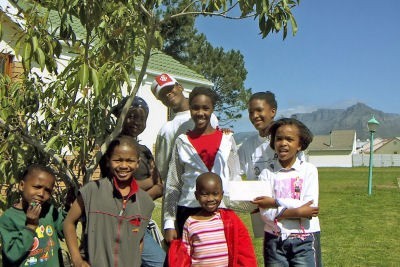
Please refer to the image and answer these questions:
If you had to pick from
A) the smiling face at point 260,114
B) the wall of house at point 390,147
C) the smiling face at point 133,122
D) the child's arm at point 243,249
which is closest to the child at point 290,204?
the child's arm at point 243,249

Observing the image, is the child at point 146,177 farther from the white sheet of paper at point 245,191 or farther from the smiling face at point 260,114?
the smiling face at point 260,114

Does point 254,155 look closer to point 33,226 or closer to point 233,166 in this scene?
point 233,166

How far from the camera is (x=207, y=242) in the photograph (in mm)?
3689

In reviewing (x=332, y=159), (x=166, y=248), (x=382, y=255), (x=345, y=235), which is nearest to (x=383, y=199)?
(x=345, y=235)

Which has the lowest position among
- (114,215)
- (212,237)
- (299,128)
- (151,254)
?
(151,254)

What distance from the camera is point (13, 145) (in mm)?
3760

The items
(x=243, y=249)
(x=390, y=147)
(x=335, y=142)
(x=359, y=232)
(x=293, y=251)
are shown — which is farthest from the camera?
(x=390, y=147)

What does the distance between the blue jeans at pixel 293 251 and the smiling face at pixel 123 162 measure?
1.07m

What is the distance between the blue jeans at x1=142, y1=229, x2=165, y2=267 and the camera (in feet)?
12.1

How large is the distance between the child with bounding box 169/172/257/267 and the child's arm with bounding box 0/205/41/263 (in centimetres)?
95

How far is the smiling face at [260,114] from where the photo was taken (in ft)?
13.2

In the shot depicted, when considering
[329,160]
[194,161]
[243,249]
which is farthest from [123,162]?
[329,160]

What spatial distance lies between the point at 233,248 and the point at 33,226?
1.33m

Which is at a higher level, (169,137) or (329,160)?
(329,160)
